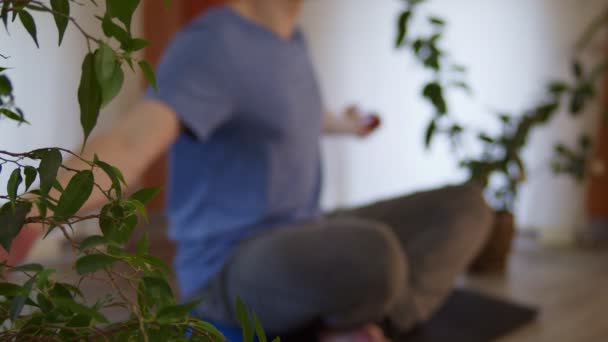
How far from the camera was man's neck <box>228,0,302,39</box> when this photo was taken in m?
1.60

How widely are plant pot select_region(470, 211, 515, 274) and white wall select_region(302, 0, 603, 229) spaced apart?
612mm

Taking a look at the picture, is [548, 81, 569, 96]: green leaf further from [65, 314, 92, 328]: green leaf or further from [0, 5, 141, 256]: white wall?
[65, 314, 92, 328]: green leaf

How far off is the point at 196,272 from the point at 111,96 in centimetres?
→ 119

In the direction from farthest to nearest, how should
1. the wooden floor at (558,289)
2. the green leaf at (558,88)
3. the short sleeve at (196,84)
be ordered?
the green leaf at (558,88) → the wooden floor at (558,289) → the short sleeve at (196,84)

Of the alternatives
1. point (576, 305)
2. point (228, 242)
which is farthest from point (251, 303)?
point (576, 305)

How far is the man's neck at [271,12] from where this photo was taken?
1597 millimetres

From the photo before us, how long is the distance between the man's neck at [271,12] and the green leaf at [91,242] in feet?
4.20

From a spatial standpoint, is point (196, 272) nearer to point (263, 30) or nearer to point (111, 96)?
point (263, 30)

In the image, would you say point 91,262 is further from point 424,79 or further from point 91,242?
point 424,79

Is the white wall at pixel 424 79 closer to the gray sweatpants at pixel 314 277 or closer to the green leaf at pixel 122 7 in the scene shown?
the gray sweatpants at pixel 314 277

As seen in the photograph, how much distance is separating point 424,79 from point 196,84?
2.22m

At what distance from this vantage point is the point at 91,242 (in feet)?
1.11

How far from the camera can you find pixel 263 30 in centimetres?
157

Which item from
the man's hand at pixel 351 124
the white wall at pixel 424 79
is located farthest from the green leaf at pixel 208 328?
the white wall at pixel 424 79
